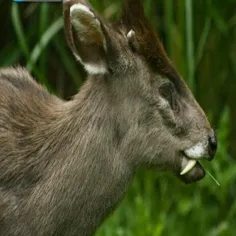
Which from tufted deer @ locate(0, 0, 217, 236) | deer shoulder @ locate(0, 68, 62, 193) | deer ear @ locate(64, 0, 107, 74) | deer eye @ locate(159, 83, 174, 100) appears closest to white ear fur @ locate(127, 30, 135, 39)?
tufted deer @ locate(0, 0, 217, 236)

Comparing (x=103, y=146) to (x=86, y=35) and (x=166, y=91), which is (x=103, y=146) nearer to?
(x=166, y=91)

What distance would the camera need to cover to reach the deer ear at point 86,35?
4500 mm

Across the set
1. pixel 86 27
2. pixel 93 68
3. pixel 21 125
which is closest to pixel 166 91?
pixel 93 68

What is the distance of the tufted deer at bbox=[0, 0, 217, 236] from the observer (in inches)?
186

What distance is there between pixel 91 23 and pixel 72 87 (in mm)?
3370

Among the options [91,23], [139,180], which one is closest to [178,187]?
[139,180]

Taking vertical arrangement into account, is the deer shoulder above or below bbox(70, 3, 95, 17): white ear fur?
below

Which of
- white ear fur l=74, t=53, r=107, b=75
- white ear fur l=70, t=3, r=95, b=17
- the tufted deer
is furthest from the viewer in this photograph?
the tufted deer

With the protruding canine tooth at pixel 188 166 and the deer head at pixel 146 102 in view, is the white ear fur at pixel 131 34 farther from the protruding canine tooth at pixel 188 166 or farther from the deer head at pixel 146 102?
the protruding canine tooth at pixel 188 166

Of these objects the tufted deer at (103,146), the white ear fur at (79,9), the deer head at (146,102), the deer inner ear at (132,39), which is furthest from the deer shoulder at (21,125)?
the white ear fur at (79,9)

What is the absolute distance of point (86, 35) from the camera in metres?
4.58

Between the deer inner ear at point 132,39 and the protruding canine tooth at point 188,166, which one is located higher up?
the deer inner ear at point 132,39

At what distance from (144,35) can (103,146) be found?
494mm

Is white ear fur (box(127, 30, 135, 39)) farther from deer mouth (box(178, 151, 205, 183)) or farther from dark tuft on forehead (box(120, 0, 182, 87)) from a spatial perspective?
deer mouth (box(178, 151, 205, 183))
